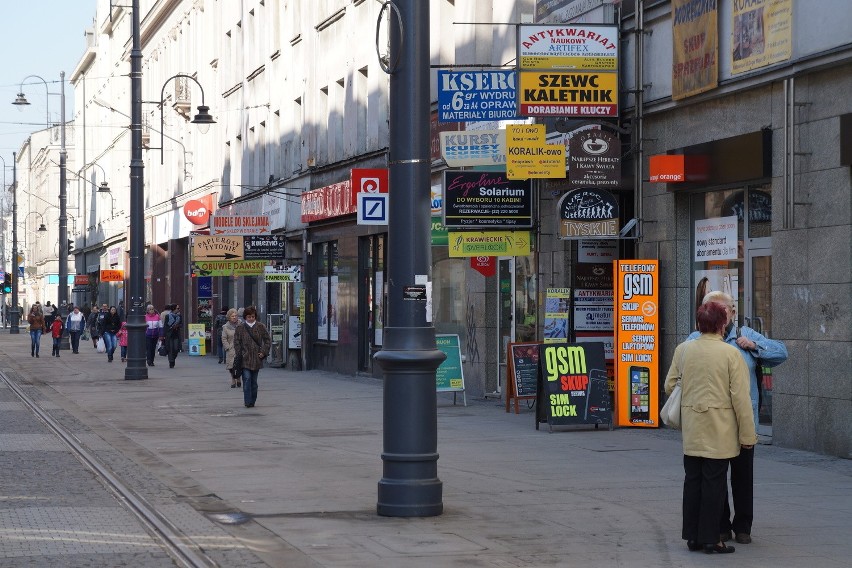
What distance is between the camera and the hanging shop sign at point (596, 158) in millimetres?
18578

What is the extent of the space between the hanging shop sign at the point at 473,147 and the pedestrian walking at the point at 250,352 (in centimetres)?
401

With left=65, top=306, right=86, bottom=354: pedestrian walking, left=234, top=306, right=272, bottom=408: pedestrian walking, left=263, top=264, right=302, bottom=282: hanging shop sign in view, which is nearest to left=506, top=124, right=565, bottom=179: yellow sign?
left=234, top=306, right=272, bottom=408: pedestrian walking

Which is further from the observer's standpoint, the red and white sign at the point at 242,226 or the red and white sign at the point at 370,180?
the red and white sign at the point at 242,226

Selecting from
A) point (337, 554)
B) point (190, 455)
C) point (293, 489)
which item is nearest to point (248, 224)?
point (190, 455)

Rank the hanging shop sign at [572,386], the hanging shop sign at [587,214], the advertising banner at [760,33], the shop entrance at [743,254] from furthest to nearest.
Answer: the hanging shop sign at [587,214] → the hanging shop sign at [572,386] → the shop entrance at [743,254] → the advertising banner at [760,33]

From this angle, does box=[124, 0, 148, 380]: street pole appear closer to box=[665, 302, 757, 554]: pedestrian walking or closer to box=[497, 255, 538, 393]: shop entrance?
box=[497, 255, 538, 393]: shop entrance

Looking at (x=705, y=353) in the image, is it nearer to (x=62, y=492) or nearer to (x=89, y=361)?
(x=62, y=492)

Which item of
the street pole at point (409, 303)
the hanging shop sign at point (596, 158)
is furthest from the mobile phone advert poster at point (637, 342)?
the street pole at point (409, 303)

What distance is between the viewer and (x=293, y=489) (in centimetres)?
1220

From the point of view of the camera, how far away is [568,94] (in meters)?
18.4

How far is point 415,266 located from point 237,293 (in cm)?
3351

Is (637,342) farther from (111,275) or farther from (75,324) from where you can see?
(111,275)

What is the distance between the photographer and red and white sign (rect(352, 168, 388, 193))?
2741 cm

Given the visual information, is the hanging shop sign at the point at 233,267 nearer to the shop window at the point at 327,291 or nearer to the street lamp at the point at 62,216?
the shop window at the point at 327,291
